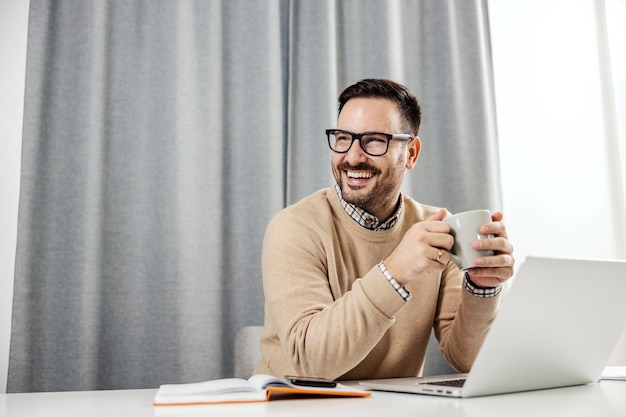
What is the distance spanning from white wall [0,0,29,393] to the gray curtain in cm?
9

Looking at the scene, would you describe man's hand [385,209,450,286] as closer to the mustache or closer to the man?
the man

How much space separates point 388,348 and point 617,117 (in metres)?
1.96

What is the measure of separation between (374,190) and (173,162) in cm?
99

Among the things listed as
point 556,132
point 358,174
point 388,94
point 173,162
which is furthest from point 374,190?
point 556,132

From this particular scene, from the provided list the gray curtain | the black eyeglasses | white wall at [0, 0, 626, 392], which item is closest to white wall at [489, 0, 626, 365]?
white wall at [0, 0, 626, 392]

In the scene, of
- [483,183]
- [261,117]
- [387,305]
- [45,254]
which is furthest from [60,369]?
[483,183]

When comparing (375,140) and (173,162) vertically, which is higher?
(173,162)

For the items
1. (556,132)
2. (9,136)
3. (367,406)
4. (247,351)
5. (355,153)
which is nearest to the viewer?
(367,406)

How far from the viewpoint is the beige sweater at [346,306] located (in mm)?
1105

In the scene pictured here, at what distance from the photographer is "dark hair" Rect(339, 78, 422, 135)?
1.55m

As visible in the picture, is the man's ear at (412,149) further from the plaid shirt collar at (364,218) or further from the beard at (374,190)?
the plaid shirt collar at (364,218)

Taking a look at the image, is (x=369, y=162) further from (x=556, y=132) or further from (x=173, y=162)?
(x=556, y=132)

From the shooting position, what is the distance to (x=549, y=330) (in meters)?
0.83

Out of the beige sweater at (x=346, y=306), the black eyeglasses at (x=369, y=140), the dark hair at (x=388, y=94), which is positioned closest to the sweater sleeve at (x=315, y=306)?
the beige sweater at (x=346, y=306)
